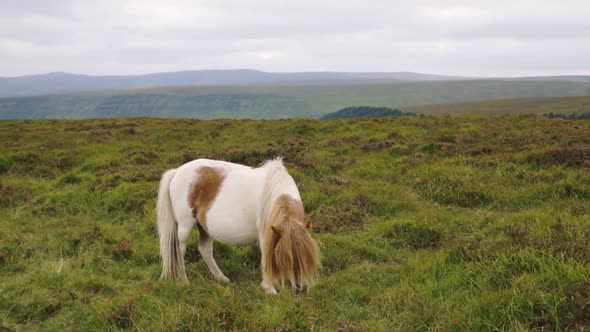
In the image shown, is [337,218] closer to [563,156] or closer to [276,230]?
[276,230]


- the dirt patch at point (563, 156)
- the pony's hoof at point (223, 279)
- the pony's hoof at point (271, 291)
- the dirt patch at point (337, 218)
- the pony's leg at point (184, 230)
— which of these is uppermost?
the dirt patch at point (563, 156)

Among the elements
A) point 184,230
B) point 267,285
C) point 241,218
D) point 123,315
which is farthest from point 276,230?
point 184,230

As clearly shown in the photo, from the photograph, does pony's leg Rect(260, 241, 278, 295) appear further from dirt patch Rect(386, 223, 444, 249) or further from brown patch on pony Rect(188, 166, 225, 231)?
dirt patch Rect(386, 223, 444, 249)

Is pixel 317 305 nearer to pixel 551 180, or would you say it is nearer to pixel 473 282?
pixel 473 282

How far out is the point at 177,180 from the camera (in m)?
5.94

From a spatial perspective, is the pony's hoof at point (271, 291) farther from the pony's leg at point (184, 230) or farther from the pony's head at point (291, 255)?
the pony's leg at point (184, 230)

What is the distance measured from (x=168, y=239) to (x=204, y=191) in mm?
950

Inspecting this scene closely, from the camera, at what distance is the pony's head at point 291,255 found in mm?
4367

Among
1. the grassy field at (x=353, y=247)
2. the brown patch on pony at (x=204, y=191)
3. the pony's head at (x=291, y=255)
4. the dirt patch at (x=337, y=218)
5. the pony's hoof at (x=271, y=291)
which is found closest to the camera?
the grassy field at (x=353, y=247)

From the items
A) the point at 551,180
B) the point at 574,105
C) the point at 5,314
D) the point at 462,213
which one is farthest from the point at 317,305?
the point at 574,105

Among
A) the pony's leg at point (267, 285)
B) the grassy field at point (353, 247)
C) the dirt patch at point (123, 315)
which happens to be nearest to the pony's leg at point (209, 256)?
the grassy field at point (353, 247)

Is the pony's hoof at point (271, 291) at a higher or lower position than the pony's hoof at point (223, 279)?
higher

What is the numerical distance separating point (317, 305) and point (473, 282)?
1.86 meters

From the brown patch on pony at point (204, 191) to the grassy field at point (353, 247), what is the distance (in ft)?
3.18
